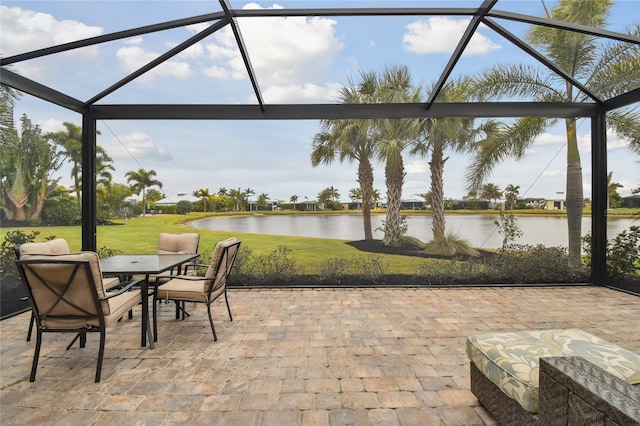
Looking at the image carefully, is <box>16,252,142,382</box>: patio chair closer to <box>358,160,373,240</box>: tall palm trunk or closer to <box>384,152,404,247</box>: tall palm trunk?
<box>358,160,373,240</box>: tall palm trunk

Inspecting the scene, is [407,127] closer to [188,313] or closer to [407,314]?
[407,314]

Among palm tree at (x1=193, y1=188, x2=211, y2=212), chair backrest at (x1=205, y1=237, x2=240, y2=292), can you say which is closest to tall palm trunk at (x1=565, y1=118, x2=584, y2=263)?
chair backrest at (x1=205, y1=237, x2=240, y2=292)

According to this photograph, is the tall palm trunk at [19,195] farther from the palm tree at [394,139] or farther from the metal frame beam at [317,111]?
the palm tree at [394,139]

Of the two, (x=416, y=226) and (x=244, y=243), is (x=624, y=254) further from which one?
(x=244, y=243)

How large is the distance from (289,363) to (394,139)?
449cm

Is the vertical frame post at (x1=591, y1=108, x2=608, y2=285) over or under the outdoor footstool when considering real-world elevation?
over

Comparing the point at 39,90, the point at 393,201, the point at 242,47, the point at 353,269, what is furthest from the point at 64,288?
the point at 393,201

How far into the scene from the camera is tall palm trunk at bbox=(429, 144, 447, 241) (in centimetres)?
630

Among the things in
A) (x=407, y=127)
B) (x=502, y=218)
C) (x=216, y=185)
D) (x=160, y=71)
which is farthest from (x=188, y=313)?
(x=502, y=218)

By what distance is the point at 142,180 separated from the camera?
243 inches

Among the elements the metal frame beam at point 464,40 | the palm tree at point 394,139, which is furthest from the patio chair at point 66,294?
the palm tree at point 394,139

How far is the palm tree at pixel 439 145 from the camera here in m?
6.03

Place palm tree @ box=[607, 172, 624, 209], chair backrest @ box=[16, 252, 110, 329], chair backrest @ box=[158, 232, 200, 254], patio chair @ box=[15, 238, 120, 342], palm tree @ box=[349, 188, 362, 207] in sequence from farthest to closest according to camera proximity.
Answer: palm tree @ box=[349, 188, 362, 207]
palm tree @ box=[607, 172, 624, 209]
chair backrest @ box=[158, 232, 200, 254]
patio chair @ box=[15, 238, 120, 342]
chair backrest @ box=[16, 252, 110, 329]

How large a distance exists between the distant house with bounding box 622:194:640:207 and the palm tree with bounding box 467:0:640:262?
0.61 m
